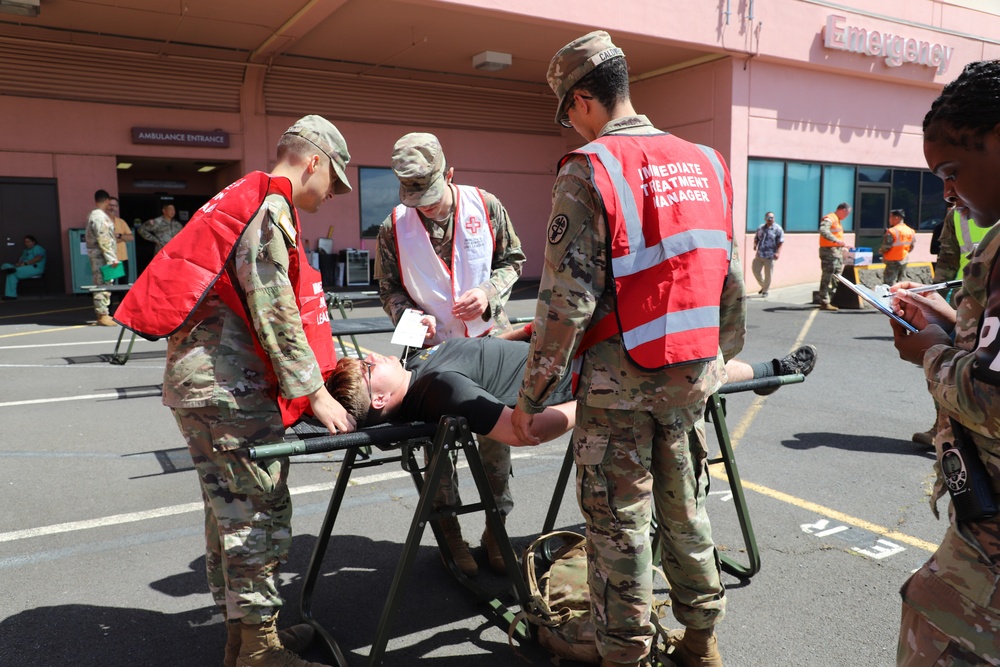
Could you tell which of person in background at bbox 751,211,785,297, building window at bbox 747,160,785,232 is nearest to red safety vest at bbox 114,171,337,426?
person in background at bbox 751,211,785,297

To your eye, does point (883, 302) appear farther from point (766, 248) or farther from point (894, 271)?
point (766, 248)

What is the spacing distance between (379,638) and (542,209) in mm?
18672

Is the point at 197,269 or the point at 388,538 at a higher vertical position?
the point at 197,269

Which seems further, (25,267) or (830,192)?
(830,192)

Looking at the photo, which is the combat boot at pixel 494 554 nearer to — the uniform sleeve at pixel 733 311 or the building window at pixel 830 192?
the uniform sleeve at pixel 733 311

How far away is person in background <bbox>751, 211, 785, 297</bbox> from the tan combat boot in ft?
47.5

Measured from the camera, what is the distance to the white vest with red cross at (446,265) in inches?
144

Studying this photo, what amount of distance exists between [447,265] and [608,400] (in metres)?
1.65

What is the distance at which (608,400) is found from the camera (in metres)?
2.24

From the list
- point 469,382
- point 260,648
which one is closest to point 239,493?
point 260,648

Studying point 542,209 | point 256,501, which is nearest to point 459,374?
point 256,501

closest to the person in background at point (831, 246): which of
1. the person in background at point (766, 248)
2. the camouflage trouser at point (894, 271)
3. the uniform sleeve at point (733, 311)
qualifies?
the camouflage trouser at point (894, 271)

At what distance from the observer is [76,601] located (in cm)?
321

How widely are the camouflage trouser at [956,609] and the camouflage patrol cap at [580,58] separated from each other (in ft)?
5.18
